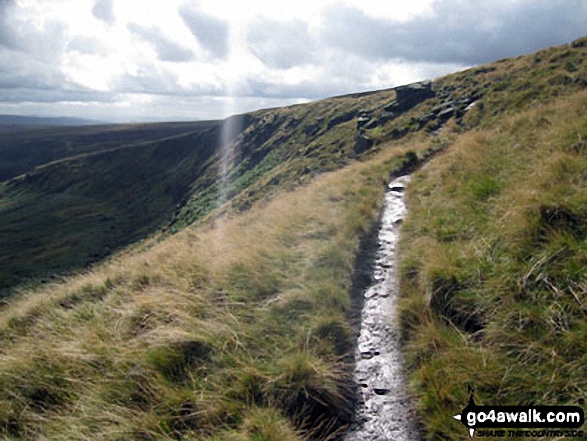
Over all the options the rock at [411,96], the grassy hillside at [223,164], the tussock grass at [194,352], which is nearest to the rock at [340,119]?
the grassy hillside at [223,164]

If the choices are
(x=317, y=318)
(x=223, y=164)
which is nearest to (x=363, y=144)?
(x=317, y=318)

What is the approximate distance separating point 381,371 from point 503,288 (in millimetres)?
1768

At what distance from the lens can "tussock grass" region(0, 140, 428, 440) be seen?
3.41m

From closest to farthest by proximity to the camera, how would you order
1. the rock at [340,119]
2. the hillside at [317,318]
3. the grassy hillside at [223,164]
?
the hillside at [317,318]
the grassy hillside at [223,164]
the rock at [340,119]

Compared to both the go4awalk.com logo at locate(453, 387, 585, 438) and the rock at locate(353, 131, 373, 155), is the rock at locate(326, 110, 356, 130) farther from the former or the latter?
the go4awalk.com logo at locate(453, 387, 585, 438)

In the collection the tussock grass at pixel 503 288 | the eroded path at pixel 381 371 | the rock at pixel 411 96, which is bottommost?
the eroded path at pixel 381 371

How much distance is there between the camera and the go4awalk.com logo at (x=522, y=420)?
2727mm

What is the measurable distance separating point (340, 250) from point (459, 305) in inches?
98.3

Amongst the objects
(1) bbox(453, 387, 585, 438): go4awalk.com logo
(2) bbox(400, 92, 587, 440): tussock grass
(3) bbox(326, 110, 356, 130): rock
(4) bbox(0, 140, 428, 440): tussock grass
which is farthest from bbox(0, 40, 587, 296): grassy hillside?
(1) bbox(453, 387, 585, 438): go4awalk.com logo

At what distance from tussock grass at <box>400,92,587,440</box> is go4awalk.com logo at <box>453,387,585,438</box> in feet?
0.23

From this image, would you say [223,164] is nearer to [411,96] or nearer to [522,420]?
[411,96]

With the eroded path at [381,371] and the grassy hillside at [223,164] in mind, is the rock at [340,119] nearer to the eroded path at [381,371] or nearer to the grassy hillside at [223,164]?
the grassy hillside at [223,164]

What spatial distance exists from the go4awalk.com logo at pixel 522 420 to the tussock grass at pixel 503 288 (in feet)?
0.23

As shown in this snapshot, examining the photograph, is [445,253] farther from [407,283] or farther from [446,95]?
[446,95]
